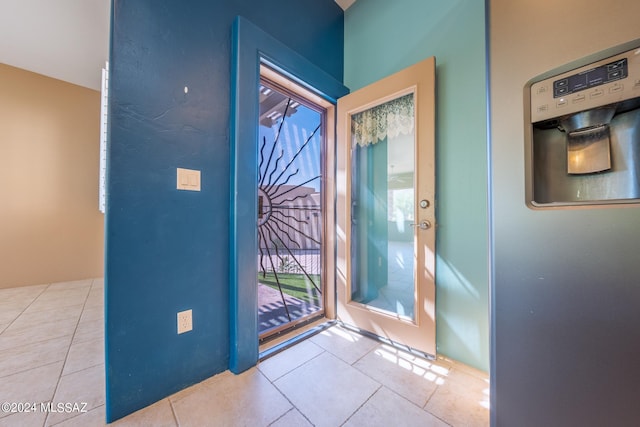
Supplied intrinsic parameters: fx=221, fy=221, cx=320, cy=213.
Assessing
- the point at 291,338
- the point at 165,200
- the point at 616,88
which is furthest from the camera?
the point at 291,338

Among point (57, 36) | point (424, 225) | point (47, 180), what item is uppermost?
point (57, 36)

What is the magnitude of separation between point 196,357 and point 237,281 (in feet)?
1.53

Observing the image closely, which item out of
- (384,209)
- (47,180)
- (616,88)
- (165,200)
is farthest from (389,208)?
(47,180)

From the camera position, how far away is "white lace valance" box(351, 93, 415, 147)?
1691 mm

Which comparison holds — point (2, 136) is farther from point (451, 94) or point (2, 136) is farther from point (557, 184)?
point (557, 184)

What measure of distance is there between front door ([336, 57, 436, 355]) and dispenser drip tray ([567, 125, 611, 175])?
0.77m

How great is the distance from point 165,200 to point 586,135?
1740 millimetres

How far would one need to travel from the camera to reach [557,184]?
754mm

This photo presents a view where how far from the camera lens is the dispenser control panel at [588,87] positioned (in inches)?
23.5

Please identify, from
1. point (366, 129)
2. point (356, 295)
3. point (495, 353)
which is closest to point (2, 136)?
point (366, 129)

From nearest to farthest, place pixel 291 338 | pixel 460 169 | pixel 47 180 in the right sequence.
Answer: pixel 460 169 → pixel 291 338 → pixel 47 180

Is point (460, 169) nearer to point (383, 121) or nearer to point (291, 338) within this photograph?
point (383, 121)

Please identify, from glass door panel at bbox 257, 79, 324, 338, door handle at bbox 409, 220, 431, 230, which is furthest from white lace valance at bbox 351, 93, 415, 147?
door handle at bbox 409, 220, 431, 230

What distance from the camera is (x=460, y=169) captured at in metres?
1.46
